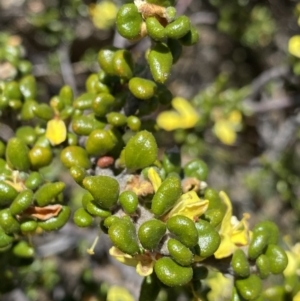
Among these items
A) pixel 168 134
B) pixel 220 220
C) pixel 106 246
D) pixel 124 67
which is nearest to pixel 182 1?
pixel 168 134

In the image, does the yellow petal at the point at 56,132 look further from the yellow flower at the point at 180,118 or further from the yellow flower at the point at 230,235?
the yellow flower at the point at 180,118

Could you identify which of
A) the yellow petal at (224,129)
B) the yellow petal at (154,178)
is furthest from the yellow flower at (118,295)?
the yellow petal at (154,178)

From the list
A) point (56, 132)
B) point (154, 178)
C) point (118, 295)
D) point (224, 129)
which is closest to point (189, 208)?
point (154, 178)

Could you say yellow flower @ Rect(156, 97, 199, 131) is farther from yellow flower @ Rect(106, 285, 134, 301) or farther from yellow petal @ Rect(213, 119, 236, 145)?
yellow flower @ Rect(106, 285, 134, 301)

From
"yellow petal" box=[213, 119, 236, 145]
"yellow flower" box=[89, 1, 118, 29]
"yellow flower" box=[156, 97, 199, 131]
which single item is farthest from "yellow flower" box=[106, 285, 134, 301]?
"yellow flower" box=[89, 1, 118, 29]

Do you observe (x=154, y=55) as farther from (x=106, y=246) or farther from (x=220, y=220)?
(x=106, y=246)

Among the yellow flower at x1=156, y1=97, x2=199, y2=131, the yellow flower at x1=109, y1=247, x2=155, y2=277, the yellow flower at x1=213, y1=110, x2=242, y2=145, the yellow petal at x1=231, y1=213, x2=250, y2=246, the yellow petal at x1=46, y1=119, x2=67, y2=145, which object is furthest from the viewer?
the yellow flower at x1=213, y1=110, x2=242, y2=145

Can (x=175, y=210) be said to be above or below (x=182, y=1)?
above
